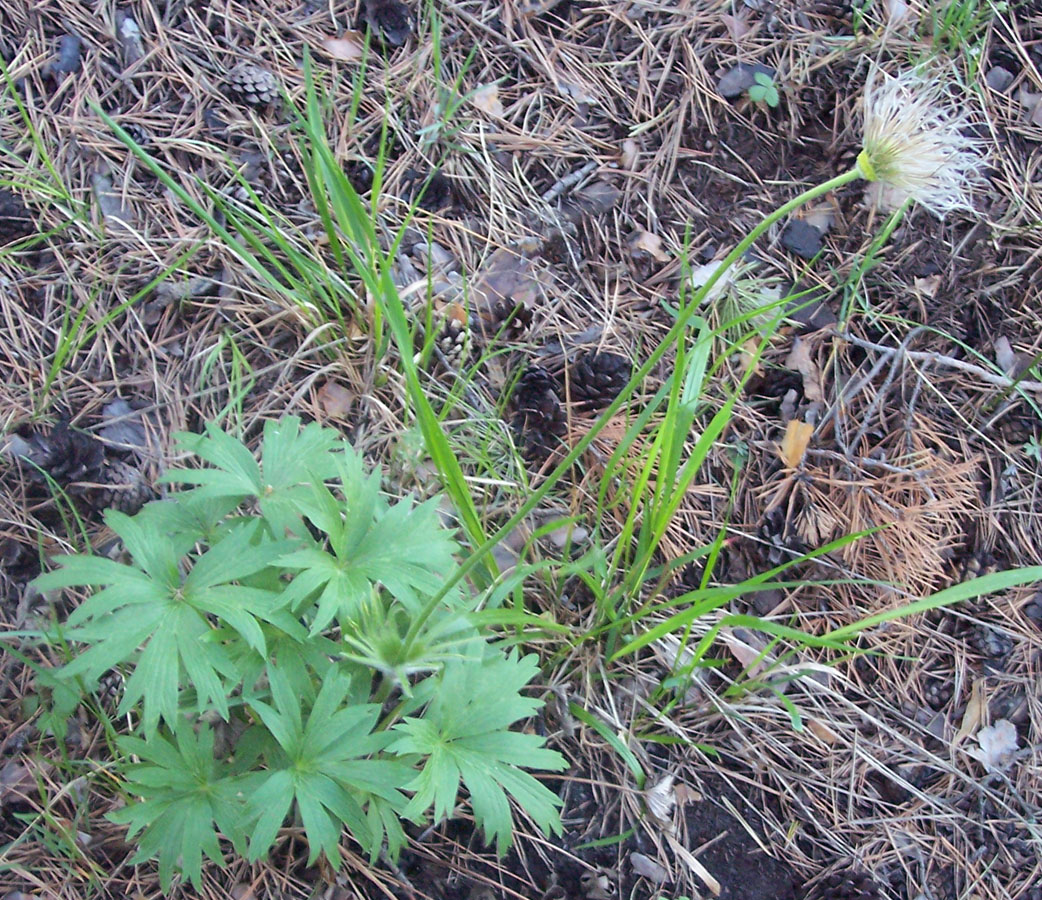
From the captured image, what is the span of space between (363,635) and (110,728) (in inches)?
22.1

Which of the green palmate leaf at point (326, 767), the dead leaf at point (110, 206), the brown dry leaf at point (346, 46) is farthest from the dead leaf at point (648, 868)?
the brown dry leaf at point (346, 46)

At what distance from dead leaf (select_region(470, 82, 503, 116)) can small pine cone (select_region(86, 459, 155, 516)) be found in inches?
49.3

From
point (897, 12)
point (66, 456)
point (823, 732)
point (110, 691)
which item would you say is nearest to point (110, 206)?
point (66, 456)

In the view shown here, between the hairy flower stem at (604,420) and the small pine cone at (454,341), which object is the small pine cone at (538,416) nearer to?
the small pine cone at (454,341)

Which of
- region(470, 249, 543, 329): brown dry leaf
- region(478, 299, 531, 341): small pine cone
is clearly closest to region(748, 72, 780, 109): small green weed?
region(470, 249, 543, 329): brown dry leaf

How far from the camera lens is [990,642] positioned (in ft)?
6.27

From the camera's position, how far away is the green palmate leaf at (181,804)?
4.17 ft

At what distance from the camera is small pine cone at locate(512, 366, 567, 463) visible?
1901 mm

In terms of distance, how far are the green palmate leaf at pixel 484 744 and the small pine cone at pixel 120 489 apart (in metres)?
0.83

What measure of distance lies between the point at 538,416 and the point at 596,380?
0.16 meters

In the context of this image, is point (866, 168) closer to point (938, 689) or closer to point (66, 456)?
point (938, 689)

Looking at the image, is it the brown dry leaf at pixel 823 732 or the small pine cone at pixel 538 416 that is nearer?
the brown dry leaf at pixel 823 732

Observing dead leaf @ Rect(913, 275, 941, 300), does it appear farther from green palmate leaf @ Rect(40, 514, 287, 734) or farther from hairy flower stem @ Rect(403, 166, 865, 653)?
green palmate leaf @ Rect(40, 514, 287, 734)

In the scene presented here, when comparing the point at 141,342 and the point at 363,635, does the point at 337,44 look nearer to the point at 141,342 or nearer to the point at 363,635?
the point at 141,342
